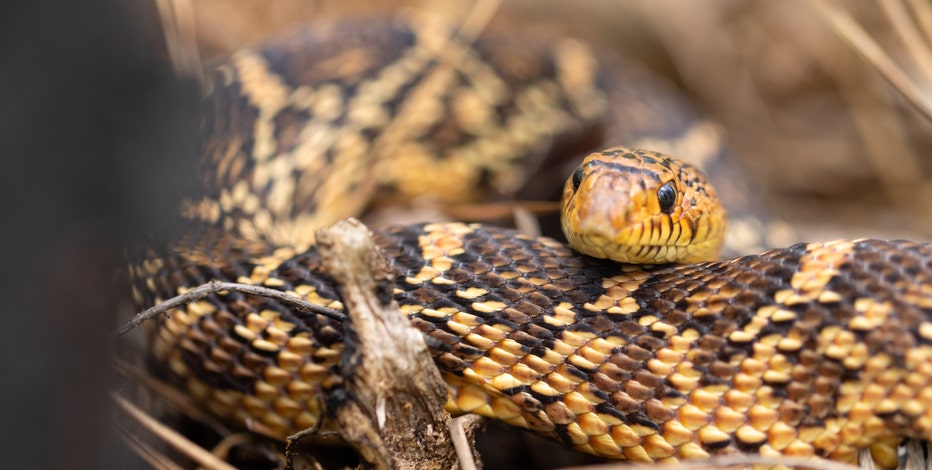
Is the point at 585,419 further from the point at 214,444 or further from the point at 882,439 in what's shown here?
the point at 214,444

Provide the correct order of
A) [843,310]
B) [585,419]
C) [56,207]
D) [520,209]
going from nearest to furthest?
[56,207], [843,310], [585,419], [520,209]

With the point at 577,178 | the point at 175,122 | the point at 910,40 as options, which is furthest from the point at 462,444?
the point at 910,40

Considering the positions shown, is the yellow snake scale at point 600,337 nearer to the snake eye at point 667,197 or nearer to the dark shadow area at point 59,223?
the snake eye at point 667,197

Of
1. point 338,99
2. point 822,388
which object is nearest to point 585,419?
point 822,388

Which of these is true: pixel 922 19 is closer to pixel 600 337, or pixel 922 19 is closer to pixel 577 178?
pixel 577 178

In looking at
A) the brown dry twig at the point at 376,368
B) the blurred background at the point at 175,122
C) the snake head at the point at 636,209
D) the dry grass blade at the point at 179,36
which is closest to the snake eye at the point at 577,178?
the snake head at the point at 636,209
